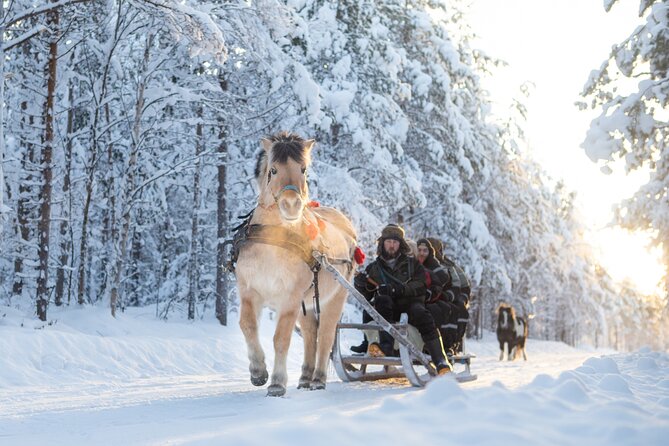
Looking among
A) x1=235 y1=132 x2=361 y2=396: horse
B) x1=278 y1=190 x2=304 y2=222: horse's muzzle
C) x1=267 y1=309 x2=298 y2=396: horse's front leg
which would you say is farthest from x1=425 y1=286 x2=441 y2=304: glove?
x1=278 y1=190 x2=304 y2=222: horse's muzzle

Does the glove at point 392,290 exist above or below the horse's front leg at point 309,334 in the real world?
above

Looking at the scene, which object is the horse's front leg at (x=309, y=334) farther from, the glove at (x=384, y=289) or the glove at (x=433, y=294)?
the glove at (x=433, y=294)

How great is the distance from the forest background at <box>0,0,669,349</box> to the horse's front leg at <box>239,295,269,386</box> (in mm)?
5552

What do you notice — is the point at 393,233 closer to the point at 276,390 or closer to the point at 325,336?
the point at 325,336

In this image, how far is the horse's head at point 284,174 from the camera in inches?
242

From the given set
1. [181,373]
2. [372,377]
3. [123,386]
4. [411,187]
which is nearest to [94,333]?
[181,373]

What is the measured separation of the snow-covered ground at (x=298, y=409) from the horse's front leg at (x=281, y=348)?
0.64 ft

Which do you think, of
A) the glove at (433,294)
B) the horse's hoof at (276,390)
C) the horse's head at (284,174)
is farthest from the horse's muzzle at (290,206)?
the glove at (433,294)

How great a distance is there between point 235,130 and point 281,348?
13.7m

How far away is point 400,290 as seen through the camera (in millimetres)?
9156

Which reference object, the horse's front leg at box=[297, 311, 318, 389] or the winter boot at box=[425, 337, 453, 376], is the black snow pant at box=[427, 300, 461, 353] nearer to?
the winter boot at box=[425, 337, 453, 376]

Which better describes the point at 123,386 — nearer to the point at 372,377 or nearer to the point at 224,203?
the point at 372,377

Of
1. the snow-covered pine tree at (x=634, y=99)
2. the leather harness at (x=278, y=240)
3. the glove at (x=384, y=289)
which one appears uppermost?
the snow-covered pine tree at (x=634, y=99)

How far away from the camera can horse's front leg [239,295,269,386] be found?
662 centimetres
